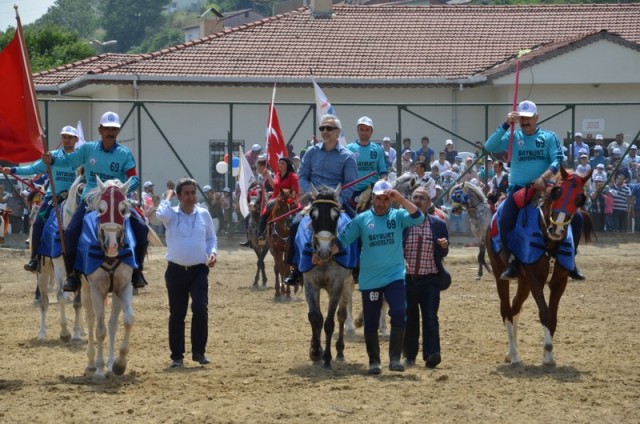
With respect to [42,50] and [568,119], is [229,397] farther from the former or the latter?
[42,50]

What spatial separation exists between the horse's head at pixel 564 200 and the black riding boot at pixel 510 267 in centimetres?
60

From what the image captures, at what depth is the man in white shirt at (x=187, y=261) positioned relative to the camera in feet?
41.3

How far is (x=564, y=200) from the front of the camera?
12336 mm

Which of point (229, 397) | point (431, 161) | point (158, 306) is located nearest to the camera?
point (229, 397)

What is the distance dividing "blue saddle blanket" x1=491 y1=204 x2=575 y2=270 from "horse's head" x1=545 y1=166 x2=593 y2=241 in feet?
0.81

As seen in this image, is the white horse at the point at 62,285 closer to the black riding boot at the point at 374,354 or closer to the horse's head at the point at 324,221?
the horse's head at the point at 324,221

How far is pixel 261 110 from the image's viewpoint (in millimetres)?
29219

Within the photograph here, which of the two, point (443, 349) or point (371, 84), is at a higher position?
point (371, 84)

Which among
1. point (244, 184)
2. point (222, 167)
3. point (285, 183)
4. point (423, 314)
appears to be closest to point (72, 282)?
point (423, 314)

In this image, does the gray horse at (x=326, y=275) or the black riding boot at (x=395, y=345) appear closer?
the black riding boot at (x=395, y=345)

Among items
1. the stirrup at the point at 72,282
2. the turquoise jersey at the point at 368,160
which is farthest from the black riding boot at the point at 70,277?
the turquoise jersey at the point at 368,160

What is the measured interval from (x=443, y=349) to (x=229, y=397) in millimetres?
3724

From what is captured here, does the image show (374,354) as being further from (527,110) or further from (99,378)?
(527,110)

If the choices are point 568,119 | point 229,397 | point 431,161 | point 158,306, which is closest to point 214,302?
point 158,306
